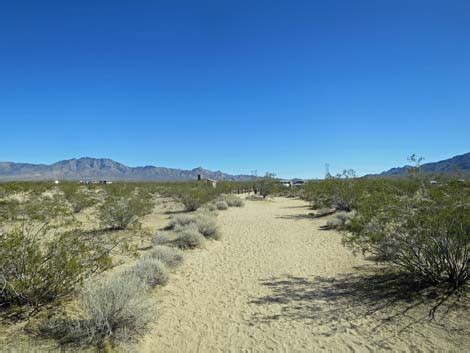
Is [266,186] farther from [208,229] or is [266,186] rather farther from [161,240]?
[161,240]

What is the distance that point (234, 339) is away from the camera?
231 inches

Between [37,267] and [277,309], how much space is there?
462 cm

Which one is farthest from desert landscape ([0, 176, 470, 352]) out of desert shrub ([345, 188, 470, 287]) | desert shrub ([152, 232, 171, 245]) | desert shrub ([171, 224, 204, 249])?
desert shrub ([152, 232, 171, 245])

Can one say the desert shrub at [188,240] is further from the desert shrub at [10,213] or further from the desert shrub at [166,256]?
the desert shrub at [10,213]

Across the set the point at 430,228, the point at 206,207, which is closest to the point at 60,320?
the point at 430,228

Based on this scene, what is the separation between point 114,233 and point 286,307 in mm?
10506

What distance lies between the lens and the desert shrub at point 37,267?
19.4 feet

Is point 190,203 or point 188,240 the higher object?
point 190,203

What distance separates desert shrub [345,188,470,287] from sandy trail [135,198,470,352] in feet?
3.71

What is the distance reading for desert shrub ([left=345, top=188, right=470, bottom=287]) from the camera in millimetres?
7039

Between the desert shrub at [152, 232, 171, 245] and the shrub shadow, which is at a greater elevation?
the desert shrub at [152, 232, 171, 245]

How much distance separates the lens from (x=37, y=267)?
19.9ft

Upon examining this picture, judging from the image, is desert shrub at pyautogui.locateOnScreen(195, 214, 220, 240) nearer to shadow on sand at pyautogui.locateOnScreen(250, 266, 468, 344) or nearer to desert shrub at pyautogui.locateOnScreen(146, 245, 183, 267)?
→ desert shrub at pyautogui.locateOnScreen(146, 245, 183, 267)

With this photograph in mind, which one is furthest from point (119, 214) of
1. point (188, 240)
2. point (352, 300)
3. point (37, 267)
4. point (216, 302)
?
point (352, 300)
